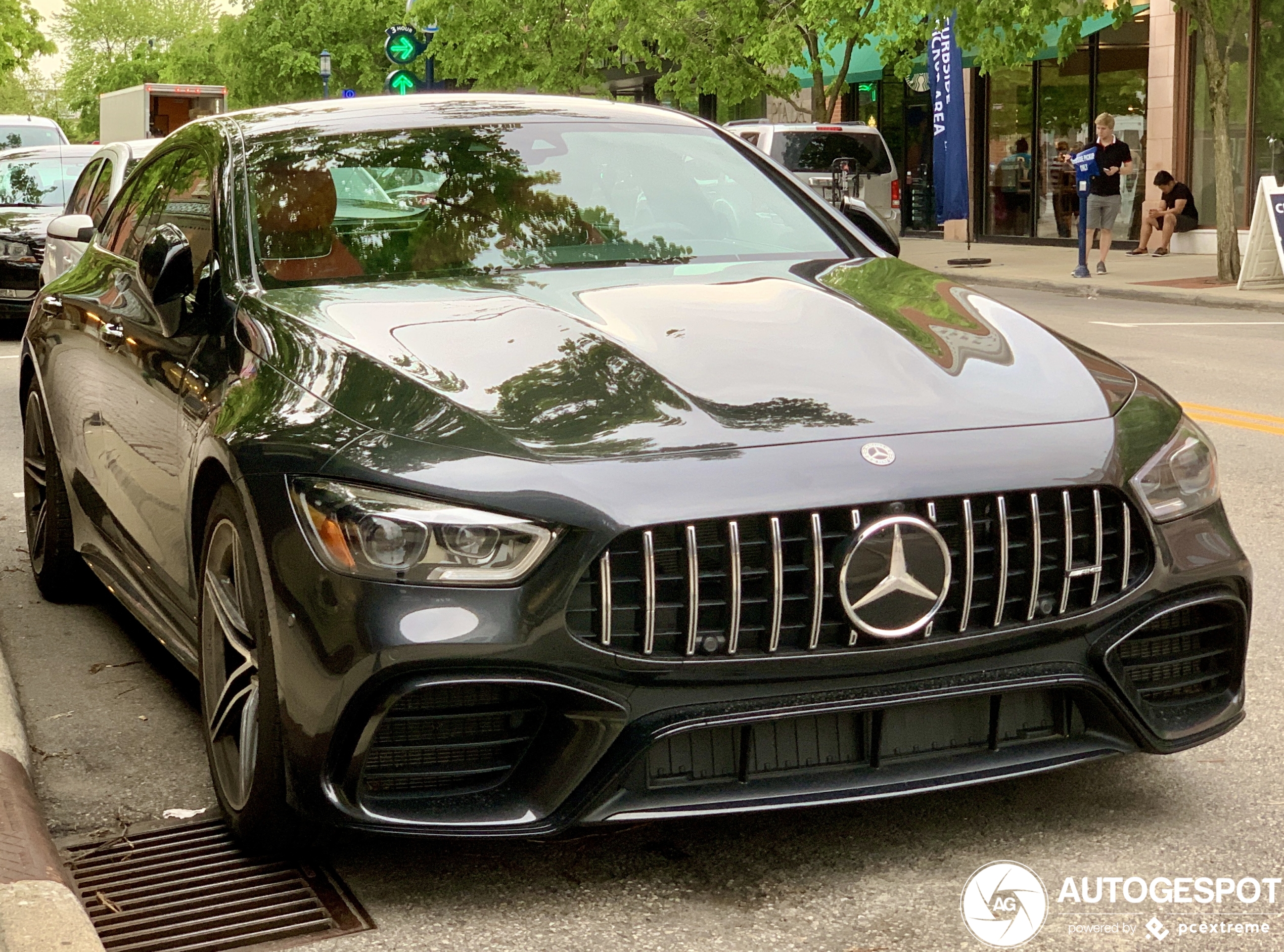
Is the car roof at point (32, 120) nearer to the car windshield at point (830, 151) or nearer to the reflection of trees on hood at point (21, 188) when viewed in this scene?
the reflection of trees on hood at point (21, 188)

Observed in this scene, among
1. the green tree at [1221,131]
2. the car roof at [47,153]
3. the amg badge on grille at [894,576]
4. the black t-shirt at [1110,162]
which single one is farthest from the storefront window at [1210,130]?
the amg badge on grille at [894,576]

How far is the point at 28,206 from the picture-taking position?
1694 cm

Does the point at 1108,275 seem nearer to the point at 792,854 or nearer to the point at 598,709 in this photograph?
the point at 792,854

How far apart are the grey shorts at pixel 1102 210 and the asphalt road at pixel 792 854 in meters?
17.7

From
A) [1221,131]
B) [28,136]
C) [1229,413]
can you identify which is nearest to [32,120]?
[28,136]

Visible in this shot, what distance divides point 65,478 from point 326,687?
9.22 ft

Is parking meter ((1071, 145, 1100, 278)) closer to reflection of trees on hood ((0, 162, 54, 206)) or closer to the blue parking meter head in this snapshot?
the blue parking meter head

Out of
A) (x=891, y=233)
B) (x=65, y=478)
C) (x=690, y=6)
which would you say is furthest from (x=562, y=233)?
(x=690, y=6)

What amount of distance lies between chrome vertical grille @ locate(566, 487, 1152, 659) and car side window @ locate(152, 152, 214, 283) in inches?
68.5

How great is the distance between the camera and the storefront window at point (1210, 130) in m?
25.0

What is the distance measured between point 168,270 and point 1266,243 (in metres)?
16.7

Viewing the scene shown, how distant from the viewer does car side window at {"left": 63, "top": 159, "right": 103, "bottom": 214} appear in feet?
43.3

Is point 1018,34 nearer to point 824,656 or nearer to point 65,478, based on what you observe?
point 65,478

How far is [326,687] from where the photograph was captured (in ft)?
10.5
